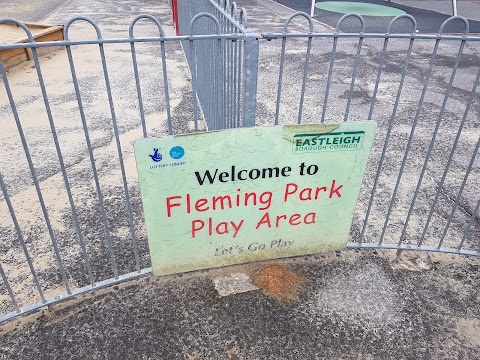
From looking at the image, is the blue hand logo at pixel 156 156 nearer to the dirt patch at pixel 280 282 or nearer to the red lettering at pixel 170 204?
the red lettering at pixel 170 204

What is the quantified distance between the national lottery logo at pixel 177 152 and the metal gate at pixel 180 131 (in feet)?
0.71

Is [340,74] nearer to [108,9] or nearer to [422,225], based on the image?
[422,225]

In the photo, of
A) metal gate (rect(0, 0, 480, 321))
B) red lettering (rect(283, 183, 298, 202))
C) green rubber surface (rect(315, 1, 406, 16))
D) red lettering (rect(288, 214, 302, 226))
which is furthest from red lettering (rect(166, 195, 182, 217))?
green rubber surface (rect(315, 1, 406, 16))

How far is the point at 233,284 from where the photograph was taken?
280 centimetres

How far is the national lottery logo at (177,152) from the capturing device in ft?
7.37

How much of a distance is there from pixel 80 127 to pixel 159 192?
319 cm

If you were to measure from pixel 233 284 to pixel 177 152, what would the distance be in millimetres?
1098

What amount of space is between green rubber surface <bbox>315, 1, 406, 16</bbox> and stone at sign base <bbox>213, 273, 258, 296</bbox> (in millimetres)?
12859

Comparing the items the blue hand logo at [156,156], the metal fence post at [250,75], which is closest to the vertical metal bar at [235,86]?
the metal fence post at [250,75]

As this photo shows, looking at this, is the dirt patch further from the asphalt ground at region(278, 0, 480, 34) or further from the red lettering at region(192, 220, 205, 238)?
the asphalt ground at region(278, 0, 480, 34)

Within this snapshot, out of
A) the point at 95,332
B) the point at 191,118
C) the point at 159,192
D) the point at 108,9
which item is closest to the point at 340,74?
the point at 191,118

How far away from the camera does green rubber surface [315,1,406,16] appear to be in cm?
1370

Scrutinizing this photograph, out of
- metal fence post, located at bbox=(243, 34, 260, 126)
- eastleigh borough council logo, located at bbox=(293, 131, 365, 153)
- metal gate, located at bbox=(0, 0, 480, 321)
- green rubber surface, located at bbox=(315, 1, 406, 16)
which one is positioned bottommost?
green rubber surface, located at bbox=(315, 1, 406, 16)

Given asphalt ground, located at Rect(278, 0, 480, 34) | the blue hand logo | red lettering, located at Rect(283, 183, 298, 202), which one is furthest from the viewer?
asphalt ground, located at Rect(278, 0, 480, 34)
